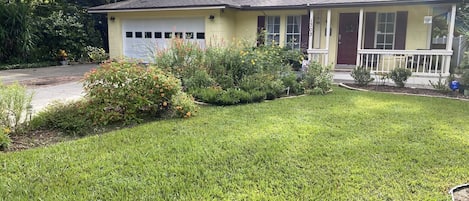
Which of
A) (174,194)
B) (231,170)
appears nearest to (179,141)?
(231,170)

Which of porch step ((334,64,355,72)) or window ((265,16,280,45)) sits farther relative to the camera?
window ((265,16,280,45))

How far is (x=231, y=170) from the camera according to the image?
3.65 meters

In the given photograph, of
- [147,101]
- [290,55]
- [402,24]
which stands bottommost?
[147,101]

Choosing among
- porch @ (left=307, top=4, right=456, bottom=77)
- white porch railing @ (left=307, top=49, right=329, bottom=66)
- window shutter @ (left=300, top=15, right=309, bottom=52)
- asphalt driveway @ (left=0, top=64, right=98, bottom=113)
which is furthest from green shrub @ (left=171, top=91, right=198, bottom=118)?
window shutter @ (left=300, top=15, right=309, bottom=52)

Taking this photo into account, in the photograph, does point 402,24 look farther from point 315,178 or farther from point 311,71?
point 315,178

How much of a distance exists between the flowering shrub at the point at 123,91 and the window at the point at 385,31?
29.7 ft

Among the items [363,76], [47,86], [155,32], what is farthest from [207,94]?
[155,32]

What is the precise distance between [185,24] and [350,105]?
31.1 ft

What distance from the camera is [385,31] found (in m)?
12.2

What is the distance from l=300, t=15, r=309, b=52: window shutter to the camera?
13.2 meters

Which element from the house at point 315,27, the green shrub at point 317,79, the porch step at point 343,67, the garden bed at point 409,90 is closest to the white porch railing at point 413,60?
the house at point 315,27

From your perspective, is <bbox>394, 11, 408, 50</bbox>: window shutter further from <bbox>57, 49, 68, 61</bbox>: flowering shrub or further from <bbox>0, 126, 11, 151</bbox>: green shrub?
<bbox>57, 49, 68, 61</bbox>: flowering shrub

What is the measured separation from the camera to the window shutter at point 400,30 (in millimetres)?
11789

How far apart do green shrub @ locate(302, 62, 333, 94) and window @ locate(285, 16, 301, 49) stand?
5103mm
